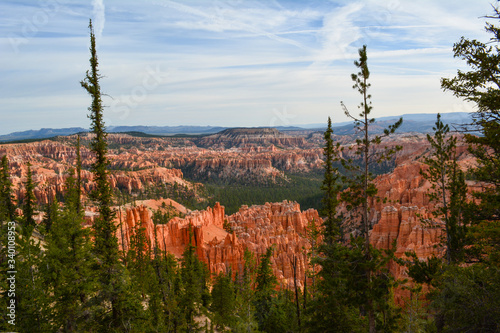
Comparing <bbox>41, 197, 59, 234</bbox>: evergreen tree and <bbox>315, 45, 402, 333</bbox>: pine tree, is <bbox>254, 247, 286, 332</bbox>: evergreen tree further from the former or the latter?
<bbox>41, 197, 59, 234</bbox>: evergreen tree

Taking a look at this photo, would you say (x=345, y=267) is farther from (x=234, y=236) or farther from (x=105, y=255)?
(x=234, y=236)

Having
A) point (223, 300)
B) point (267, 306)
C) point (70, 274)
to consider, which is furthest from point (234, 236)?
point (70, 274)

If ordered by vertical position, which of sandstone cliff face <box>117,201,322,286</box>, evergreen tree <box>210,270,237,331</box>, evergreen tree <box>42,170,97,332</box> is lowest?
sandstone cliff face <box>117,201,322,286</box>

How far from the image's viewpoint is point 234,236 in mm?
46312

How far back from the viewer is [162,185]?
136 m

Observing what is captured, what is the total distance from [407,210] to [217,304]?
33.3 m

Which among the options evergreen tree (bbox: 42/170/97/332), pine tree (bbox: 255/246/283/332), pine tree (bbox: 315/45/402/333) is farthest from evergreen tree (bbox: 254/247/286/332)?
evergreen tree (bbox: 42/170/97/332)

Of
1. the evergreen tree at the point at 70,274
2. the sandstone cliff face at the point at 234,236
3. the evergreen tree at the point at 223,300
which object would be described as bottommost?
the sandstone cliff face at the point at 234,236

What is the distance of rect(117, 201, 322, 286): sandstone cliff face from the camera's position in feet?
140

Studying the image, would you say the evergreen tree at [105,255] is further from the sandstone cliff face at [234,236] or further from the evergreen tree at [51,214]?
the sandstone cliff face at [234,236]

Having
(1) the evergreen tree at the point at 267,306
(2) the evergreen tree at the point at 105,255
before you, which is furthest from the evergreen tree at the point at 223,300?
(2) the evergreen tree at the point at 105,255

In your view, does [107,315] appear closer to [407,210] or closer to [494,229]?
[494,229]

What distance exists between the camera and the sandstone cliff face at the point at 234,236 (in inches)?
1683

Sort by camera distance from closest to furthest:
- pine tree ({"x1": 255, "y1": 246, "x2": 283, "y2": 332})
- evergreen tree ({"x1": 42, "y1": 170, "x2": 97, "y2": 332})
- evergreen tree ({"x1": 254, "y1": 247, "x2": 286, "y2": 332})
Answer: evergreen tree ({"x1": 42, "y1": 170, "x2": 97, "y2": 332})
evergreen tree ({"x1": 254, "y1": 247, "x2": 286, "y2": 332})
pine tree ({"x1": 255, "y1": 246, "x2": 283, "y2": 332})
